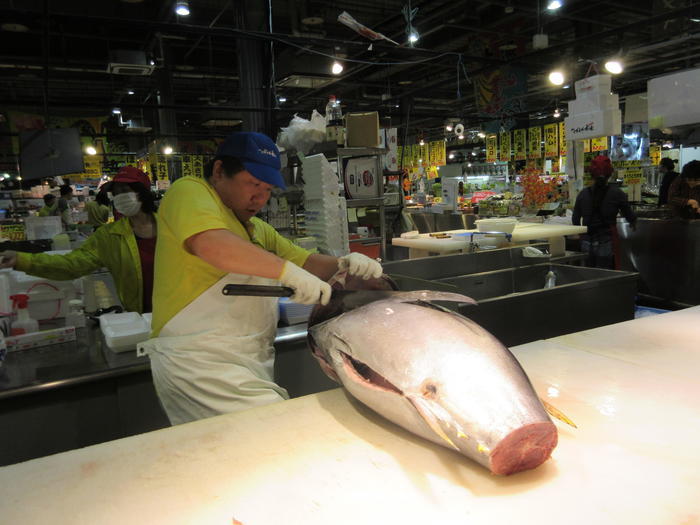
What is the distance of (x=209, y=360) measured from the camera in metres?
1.73

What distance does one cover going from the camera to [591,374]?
149cm

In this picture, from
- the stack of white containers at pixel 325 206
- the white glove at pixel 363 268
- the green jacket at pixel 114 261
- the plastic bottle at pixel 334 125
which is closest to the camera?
the white glove at pixel 363 268

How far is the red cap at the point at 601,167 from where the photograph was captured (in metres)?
5.88

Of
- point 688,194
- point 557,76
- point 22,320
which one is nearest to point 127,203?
point 22,320

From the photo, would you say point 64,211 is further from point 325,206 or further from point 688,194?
point 688,194

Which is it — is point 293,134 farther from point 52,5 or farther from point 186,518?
point 52,5

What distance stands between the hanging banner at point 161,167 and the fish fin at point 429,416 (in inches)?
532

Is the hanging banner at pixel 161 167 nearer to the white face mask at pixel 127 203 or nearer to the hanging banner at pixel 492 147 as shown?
the hanging banner at pixel 492 147

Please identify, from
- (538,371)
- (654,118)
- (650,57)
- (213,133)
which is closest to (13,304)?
(538,371)

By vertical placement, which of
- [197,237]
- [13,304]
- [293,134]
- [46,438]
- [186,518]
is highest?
[293,134]

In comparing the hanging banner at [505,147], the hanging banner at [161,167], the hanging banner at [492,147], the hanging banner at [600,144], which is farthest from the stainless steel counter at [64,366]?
the hanging banner at [492,147]

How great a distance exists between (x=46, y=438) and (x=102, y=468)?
1274 millimetres

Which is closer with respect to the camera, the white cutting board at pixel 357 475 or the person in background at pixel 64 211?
the white cutting board at pixel 357 475

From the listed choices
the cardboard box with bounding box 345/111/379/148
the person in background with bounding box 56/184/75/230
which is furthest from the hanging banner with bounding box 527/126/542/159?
the person in background with bounding box 56/184/75/230
